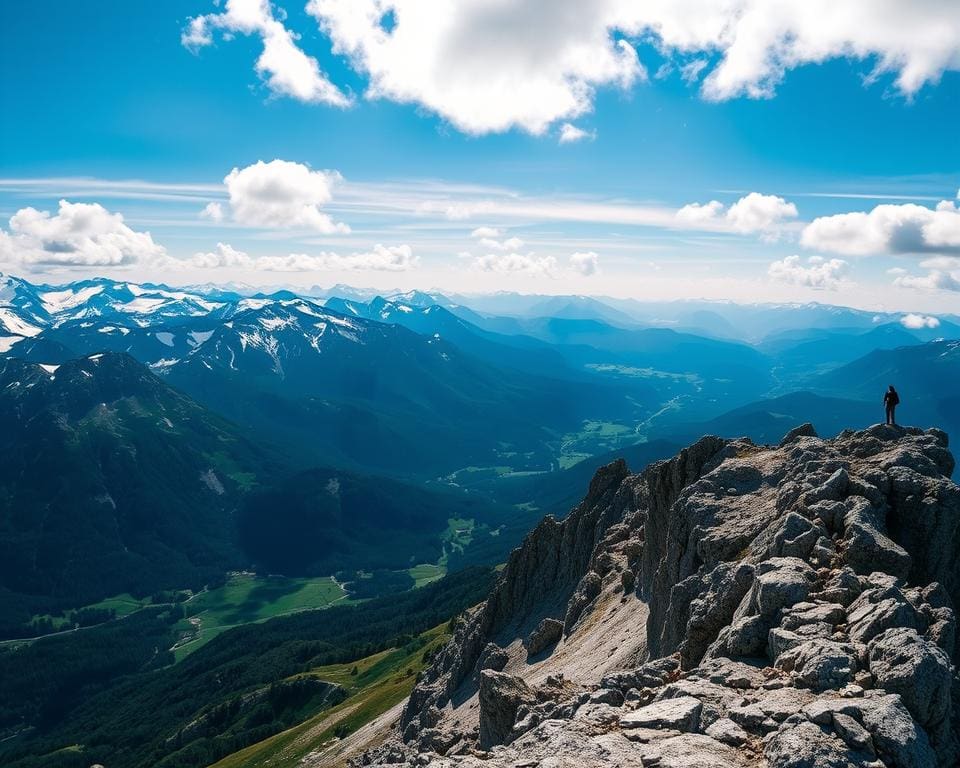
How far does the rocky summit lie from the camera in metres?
19.8

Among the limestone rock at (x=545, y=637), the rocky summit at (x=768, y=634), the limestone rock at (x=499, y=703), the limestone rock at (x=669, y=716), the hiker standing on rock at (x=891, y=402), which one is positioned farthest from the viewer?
the limestone rock at (x=545, y=637)

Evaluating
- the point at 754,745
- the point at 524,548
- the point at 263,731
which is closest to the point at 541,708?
the point at 754,745

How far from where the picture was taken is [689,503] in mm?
47531

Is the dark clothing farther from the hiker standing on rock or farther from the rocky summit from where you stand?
the rocky summit

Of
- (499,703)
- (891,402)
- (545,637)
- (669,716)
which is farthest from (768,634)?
(545,637)

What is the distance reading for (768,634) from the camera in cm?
2570

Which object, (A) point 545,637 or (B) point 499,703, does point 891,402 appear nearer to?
(B) point 499,703

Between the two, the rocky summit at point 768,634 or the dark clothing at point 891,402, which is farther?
the dark clothing at point 891,402

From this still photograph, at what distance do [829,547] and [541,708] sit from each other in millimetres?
16072

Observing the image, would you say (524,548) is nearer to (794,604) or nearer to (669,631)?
(669,631)

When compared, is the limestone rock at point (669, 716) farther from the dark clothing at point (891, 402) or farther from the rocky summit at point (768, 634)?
the dark clothing at point (891, 402)

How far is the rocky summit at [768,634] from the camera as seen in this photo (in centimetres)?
1980

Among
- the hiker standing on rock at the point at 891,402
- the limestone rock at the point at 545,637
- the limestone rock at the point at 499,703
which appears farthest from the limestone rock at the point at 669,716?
the limestone rock at the point at 545,637

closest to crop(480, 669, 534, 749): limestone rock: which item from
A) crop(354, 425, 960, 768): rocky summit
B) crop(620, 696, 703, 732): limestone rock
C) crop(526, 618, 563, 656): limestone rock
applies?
crop(354, 425, 960, 768): rocky summit
